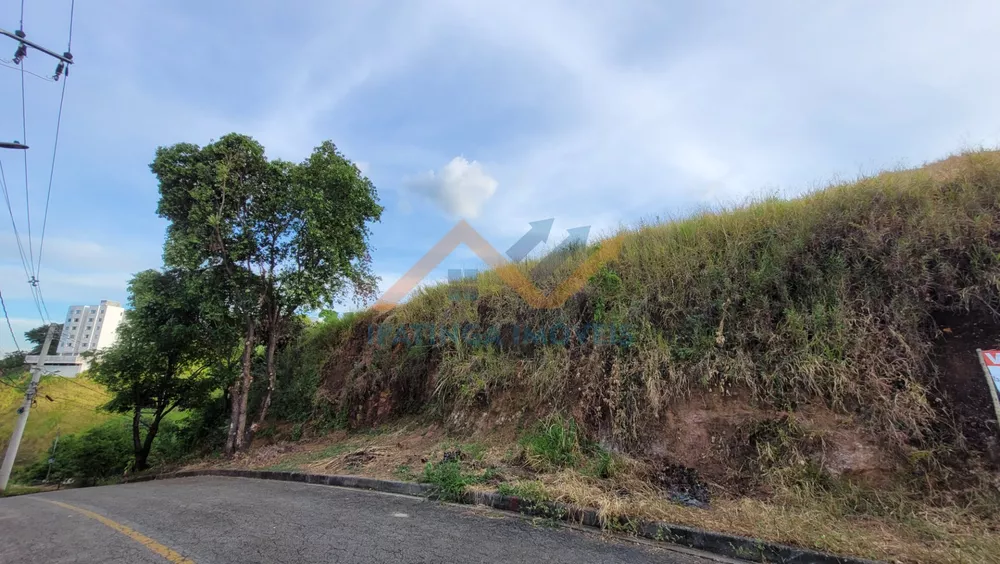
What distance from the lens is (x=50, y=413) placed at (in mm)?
22797

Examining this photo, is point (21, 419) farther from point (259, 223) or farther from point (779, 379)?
point (779, 379)

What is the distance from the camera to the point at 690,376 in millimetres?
4988

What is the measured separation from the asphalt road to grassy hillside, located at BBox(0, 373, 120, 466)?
70.0 feet

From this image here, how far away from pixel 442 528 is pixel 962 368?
5311 mm

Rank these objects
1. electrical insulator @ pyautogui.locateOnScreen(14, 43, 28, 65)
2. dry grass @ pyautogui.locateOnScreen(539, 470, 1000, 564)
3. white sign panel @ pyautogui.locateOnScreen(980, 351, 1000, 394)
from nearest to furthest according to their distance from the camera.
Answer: dry grass @ pyautogui.locateOnScreen(539, 470, 1000, 564)
white sign panel @ pyautogui.locateOnScreen(980, 351, 1000, 394)
electrical insulator @ pyautogui.locateOnScreen(14, 43, 28, 65)

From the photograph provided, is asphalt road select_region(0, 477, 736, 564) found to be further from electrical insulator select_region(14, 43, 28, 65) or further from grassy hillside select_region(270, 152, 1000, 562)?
electrical insulator select_region(14, 43, 28, 65)

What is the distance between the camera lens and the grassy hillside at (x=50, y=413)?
69.8 ft

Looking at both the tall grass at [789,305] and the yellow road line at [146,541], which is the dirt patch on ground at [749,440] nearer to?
the tall grass at [789,305]

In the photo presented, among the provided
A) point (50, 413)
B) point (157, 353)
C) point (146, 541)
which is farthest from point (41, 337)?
point (146, 541)

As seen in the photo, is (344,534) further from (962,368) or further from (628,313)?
(962,368)

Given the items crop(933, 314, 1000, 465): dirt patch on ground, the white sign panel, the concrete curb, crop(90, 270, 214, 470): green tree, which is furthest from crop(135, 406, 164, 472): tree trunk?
the white sign panel

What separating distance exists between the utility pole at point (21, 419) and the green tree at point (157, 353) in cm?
403

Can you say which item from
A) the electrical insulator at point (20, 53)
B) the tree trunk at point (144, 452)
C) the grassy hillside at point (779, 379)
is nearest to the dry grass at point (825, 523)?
the grassy hillside at point (779, 379)

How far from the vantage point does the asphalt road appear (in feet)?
10.7
